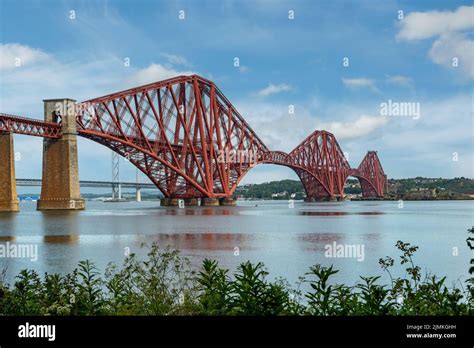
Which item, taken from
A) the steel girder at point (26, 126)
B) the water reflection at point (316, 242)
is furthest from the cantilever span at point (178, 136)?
the water reflection at point (316, 242)

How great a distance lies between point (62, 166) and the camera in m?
71.2

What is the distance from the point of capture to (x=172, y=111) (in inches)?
3984

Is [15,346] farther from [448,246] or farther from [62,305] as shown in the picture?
[448,246]

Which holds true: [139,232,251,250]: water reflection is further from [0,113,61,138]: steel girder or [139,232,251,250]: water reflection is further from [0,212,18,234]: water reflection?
[0,113,61,138]: steel girder

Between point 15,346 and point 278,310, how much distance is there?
3266mm

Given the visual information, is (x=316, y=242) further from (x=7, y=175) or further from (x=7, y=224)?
(x=7, y=175)

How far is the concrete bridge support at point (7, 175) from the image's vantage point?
2384 inches

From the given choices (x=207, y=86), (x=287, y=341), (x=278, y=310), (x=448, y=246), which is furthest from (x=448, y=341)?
(x=207, y=86)

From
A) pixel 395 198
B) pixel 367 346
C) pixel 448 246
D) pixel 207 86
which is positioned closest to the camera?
pixel 367 346

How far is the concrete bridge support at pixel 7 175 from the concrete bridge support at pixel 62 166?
6.35 metres

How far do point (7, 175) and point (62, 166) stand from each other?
10965mm

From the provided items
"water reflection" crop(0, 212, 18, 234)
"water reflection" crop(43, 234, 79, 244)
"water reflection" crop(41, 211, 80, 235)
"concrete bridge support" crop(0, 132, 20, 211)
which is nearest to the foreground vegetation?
"water reflection" crop(43, 234, 79, 244)

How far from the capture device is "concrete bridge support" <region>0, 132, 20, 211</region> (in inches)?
2384

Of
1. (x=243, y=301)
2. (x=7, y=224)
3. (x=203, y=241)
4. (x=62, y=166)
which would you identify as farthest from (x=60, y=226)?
(x=243, y=301)
